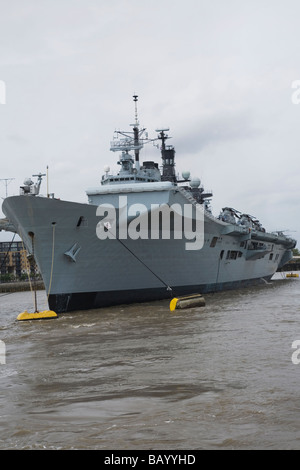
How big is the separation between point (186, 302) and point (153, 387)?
479 inches

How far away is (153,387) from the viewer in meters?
7.18

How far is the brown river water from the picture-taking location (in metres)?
5.12

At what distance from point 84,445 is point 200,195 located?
2959cm

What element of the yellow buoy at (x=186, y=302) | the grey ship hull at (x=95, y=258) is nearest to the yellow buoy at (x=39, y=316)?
the grey ship hull at (x=95, y=258)

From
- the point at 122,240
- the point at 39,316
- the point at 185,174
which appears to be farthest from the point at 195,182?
the point at 39,316

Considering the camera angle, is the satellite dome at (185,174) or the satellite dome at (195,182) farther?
the satellite dome at (185,174)

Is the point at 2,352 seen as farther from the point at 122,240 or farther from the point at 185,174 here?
the point at 185,174

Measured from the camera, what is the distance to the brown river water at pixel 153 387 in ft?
16.8

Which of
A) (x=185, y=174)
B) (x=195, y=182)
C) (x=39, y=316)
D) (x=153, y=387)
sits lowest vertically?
(x=39, y=316)

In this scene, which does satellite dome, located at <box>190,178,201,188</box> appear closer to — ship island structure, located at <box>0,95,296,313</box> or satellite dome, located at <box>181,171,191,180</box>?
satellite dome, located at <box>181,171,191,180</box>

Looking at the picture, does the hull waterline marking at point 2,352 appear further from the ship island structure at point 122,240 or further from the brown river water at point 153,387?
the ship island structure at point 122,240

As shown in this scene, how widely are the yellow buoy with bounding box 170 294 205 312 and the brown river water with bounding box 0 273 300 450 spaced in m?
4.61

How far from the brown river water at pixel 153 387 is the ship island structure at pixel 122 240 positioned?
4.28 metres

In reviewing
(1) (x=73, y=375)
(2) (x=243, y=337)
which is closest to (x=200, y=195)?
(2) (x=243, y=337)
